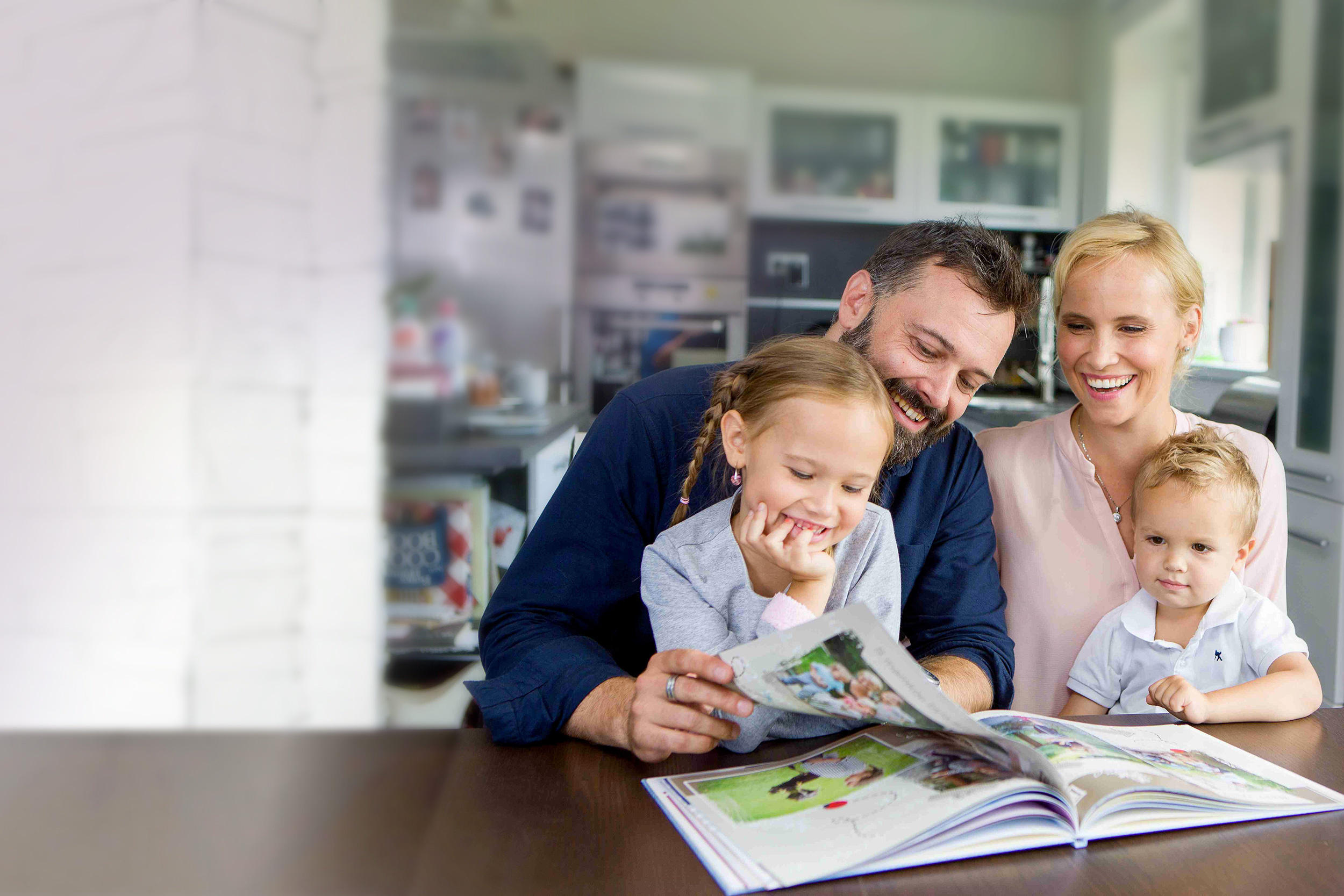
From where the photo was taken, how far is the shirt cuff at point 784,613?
873 millimetres

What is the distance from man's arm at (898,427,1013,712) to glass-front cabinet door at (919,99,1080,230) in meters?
3.38

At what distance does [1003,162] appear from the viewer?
4.44 metres

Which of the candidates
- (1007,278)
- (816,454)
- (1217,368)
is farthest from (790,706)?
(1217,368)

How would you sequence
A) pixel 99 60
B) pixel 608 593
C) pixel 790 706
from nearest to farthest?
pixel 99 60, pixel 790 706, pixel 608 593

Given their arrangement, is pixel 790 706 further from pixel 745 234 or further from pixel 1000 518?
pixel 745 234

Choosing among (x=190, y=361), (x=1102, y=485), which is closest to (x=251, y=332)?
(x=190, y=361)

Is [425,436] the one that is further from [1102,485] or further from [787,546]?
[1102,485]

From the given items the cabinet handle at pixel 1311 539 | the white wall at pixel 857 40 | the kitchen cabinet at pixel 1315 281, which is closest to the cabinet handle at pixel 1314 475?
the kitchen cabinet at pixel 1315 281

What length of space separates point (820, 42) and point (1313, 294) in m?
2.91

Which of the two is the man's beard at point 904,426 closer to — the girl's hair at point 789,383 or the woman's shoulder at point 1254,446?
the girl's hair at point 789,383

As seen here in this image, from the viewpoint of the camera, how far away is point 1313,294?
7.86 feet

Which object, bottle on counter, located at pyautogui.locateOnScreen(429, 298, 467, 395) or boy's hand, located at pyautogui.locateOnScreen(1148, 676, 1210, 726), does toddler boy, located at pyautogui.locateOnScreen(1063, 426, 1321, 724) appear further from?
bottle on counter, located at pyautogui.locateOnScreen(429, 298, 467, 395)

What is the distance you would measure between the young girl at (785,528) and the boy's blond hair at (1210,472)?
499mm

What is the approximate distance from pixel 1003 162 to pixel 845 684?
4.31 m
